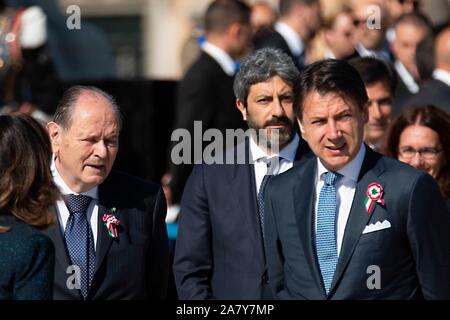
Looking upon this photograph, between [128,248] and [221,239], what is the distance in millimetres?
566

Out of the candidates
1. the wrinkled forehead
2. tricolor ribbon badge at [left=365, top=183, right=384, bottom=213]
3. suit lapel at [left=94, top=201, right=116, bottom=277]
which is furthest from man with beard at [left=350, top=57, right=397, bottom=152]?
suit lapel at [left=94, top=201, right=116, bottom=277]

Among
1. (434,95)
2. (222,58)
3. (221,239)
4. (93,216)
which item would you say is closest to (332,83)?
(221,239)

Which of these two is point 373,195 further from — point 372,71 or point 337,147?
point 372,71

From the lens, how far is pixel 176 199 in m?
8.58

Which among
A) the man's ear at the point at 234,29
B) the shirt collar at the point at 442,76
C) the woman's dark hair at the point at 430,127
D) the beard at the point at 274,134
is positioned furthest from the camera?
the man's ear at the point at 234,29

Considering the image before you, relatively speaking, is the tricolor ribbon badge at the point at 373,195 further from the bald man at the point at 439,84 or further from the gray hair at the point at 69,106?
the bald man at the point at 439,84

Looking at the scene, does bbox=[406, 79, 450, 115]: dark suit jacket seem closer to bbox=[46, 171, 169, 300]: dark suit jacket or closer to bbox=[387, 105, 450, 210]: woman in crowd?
bbox=[387, 105, 450, 210]: woman in crowd

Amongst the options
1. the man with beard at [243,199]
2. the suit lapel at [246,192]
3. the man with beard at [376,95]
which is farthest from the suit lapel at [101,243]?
the man with beard at [376,95]

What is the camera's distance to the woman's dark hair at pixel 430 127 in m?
6.36

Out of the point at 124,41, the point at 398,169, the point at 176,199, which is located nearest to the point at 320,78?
the point at 398,169

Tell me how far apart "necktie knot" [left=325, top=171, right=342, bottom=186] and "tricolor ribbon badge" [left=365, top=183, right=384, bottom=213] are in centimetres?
18

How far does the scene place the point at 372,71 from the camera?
7.14 m

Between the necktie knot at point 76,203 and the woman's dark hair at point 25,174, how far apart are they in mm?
619

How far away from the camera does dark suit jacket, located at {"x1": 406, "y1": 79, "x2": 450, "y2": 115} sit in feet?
25.7
